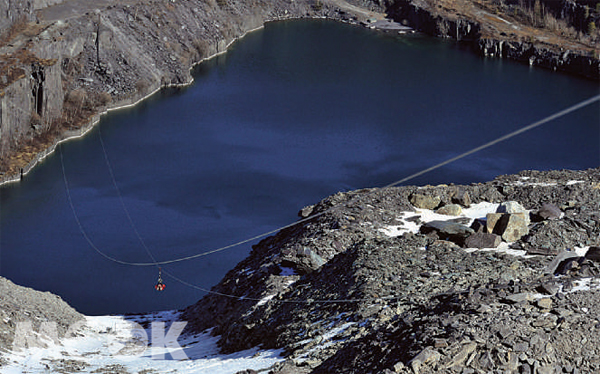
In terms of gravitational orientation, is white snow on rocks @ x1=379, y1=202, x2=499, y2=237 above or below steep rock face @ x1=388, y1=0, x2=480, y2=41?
below

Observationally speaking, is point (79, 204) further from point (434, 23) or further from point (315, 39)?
point (434, 23)

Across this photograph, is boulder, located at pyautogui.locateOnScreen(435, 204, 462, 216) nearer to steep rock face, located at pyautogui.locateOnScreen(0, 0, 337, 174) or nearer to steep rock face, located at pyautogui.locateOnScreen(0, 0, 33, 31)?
steep rock face, located at pyautogui.locateOnScreen(0, 0, 337, 174)

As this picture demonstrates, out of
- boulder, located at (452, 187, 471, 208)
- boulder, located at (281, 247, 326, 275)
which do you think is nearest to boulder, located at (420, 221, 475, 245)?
boulder, located at (452, 187, 471, 208)

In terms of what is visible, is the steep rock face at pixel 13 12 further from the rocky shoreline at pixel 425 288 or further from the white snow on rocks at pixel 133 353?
the white snow on rocks at pixel 133 353

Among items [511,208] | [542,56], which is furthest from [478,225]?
[542,56]

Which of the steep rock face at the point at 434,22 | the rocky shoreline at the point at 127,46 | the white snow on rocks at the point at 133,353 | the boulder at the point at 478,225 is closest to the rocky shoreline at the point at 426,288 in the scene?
the boulder at the point at 478,225

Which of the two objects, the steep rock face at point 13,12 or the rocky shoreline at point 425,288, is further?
the steep rock face at point 13,12

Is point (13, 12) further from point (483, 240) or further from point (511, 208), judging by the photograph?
point (483, 240)
